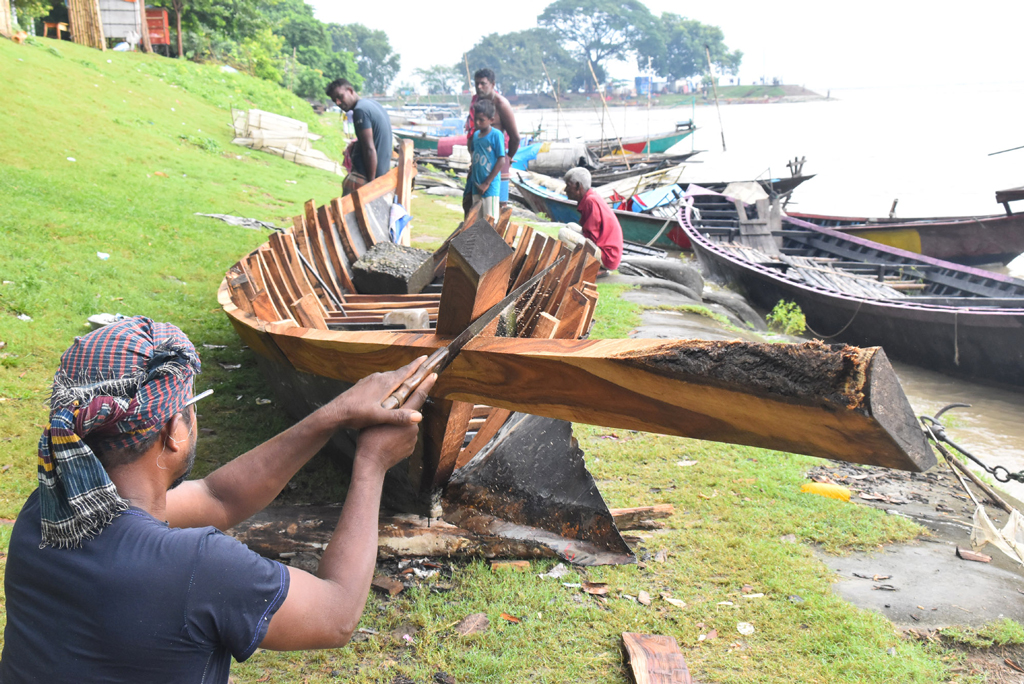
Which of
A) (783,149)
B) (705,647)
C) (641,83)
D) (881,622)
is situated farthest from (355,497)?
(641,83)

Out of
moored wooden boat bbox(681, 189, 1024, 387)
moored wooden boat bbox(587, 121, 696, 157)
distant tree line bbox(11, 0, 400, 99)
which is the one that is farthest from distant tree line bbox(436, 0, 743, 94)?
moored wooden boat bbox(681, 189, 1024, 387)

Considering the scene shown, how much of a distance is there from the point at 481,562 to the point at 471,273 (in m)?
1.81

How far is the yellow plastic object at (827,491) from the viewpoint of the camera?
422 centimetres

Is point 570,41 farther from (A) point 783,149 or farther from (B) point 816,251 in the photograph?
(B) point 816,251

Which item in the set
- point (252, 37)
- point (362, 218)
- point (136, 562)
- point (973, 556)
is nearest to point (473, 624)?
point (136, 562)

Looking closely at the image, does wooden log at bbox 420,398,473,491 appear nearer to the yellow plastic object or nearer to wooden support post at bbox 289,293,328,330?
wooden support post at bbox 289,293,328,330

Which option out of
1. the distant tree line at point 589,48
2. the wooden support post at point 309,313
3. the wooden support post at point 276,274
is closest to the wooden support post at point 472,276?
the wooden support post at point 309,313

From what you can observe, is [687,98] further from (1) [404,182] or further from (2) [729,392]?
(2) [729,392]

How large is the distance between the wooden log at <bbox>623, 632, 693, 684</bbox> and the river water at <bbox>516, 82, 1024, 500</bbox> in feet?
14.5

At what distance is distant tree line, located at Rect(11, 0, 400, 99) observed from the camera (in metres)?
23.1

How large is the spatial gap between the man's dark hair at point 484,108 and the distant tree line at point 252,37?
16.8 m

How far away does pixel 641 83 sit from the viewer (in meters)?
92.0

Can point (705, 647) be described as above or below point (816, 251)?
below

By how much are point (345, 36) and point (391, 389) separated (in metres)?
103
